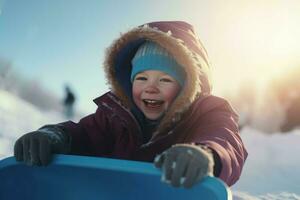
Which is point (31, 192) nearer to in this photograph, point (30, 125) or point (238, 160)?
point (238, 160)

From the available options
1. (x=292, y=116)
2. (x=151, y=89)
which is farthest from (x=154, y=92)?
(x=292, y=116)

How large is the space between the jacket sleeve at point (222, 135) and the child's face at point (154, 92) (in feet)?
0.22

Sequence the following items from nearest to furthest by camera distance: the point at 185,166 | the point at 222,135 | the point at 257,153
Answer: the point at 185,166 < the point at 222,135 < the point at 257,153

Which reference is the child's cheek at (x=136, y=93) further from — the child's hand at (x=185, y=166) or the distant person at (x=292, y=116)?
the distant person at (x=292, y=116)

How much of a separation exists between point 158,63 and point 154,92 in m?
0.06

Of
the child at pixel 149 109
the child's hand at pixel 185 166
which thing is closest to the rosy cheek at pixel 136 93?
the child at pixel 149 109

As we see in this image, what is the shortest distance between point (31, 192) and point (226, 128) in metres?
0.33

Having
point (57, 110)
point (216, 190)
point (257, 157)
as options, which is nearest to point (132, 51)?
point (216, 190)

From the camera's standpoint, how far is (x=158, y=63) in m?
0.95

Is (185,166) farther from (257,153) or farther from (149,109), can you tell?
(257,153)

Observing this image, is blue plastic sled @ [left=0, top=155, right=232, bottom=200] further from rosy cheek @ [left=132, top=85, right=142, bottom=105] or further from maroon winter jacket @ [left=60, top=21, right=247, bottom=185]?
rosy cheek @ [left=132, top=85, right=142, bottom=105]

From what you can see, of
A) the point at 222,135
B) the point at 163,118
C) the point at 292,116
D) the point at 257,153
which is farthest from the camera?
the point at 292,116

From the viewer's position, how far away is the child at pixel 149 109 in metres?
0.81

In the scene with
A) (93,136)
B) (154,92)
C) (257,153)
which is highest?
(154,92)
